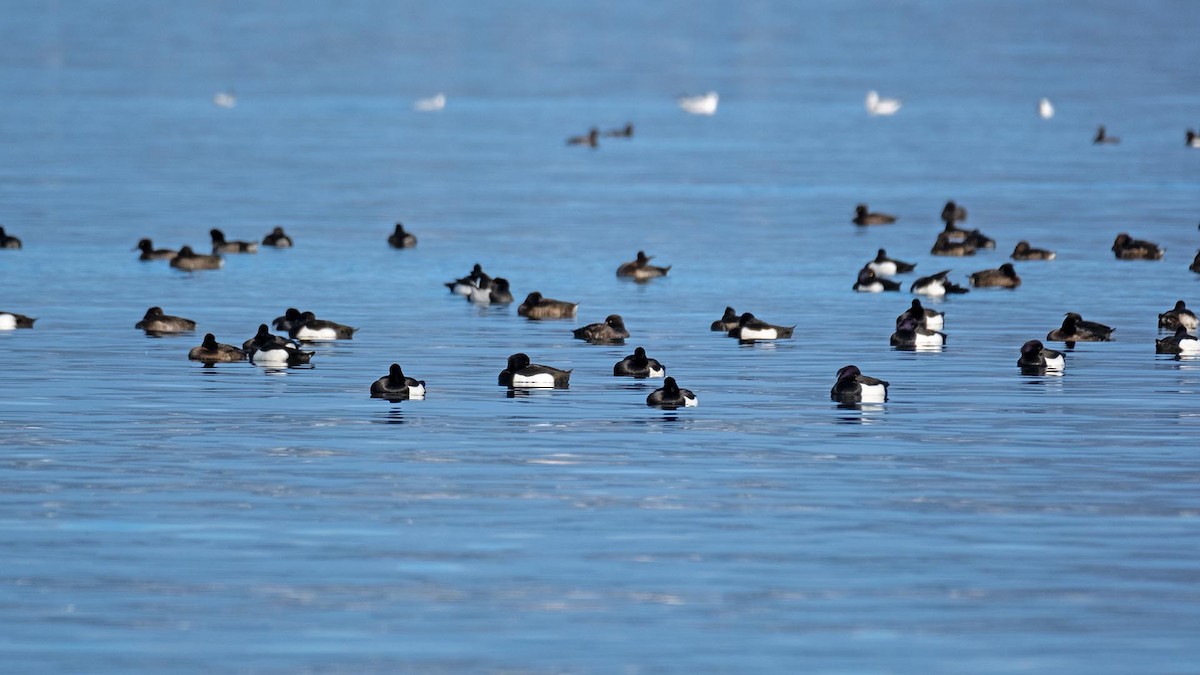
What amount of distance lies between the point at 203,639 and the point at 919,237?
40095mm

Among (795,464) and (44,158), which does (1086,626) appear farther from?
(44,158)

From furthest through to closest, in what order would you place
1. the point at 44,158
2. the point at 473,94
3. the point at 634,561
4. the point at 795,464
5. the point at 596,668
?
1. the point at 473,94
2. the point at 44,158
3. the point at 795,464
4. the point at 634,561
5. the point at 596,668

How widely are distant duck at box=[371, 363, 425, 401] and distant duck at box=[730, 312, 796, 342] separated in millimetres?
7443

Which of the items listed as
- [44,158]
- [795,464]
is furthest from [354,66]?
[795,464]

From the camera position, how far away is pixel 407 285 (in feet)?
142

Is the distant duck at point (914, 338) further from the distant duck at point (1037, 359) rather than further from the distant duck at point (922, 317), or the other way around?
the distant duck at point (1037, 359)

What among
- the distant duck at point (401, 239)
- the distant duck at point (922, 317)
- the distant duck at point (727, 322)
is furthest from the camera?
the distant duck at point (401, 239)

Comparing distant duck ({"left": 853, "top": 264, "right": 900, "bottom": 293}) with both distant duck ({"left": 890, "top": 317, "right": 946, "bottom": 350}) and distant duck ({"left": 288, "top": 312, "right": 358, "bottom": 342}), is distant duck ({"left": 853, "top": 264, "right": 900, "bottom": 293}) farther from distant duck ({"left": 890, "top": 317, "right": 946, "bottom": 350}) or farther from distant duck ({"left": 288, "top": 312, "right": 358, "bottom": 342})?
distant duck ({"left": 288, "top": 312, "right": 358, "bottom": 342})

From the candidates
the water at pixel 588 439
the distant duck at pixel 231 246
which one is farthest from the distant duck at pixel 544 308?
the distant duck at pixel 231 246

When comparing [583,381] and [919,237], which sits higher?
[919,237]

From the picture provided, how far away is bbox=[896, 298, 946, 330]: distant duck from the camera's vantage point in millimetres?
33531

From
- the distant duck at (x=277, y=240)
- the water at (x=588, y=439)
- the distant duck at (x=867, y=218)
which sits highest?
the distant duck at (x=867, y=218)

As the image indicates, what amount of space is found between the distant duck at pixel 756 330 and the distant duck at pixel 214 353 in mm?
7639

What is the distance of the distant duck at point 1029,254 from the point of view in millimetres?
46344
